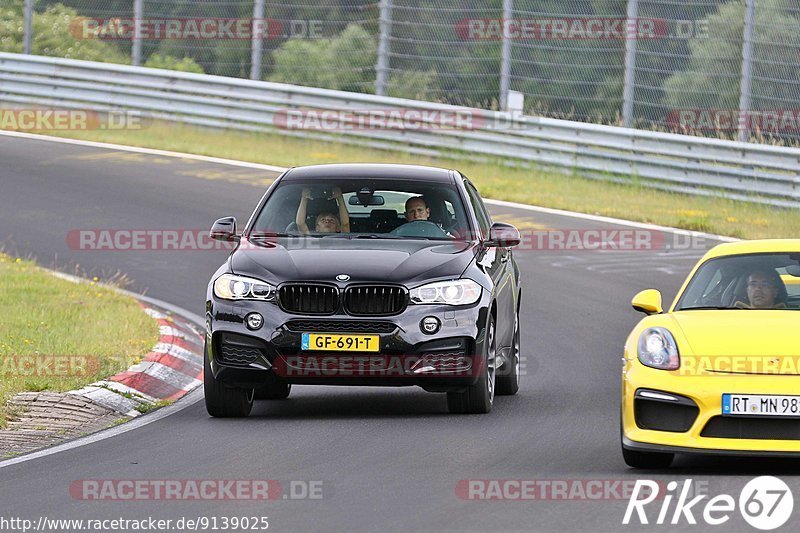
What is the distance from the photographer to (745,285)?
9.56 m

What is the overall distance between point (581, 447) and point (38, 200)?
13435 mm

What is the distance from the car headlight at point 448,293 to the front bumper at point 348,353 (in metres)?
0.05

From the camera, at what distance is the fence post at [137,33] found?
27.9 meters

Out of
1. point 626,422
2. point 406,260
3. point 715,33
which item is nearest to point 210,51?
point 715,33

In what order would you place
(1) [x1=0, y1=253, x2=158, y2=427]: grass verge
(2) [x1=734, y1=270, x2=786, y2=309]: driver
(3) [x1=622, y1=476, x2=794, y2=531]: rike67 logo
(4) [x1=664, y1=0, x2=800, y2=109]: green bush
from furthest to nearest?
1. (4) [x1=664, y1=0, x2=800, y2=109]: green bush
2. (1) [x1=0, y1=253, x2=158, y2=427]: grass verge
3. (2) [x1=734, y1=270, x2=786, y2=309]: driver
4. (3) [x1=622, y1=476, x2=794, y2=531]: rike67 logo

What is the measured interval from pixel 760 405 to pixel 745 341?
0.44m

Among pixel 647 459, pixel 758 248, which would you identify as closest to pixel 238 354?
pixel 647 459

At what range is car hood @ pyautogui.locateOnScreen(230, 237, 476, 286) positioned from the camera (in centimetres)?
1047

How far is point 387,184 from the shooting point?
11.8m

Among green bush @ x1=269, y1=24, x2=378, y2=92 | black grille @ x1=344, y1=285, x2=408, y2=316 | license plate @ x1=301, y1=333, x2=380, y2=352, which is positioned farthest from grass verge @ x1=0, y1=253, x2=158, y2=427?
green bush @ x1=269, y1=24, x2=378, y2=92

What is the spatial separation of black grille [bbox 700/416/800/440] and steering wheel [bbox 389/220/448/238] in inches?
137

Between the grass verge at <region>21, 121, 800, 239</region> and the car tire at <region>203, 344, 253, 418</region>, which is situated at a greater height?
the grass verge at <region>21, 121, 800, 239</region>

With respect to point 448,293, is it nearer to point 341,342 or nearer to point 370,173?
point 341,342

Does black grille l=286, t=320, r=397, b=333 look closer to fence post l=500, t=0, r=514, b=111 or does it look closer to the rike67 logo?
the rike67 logo
